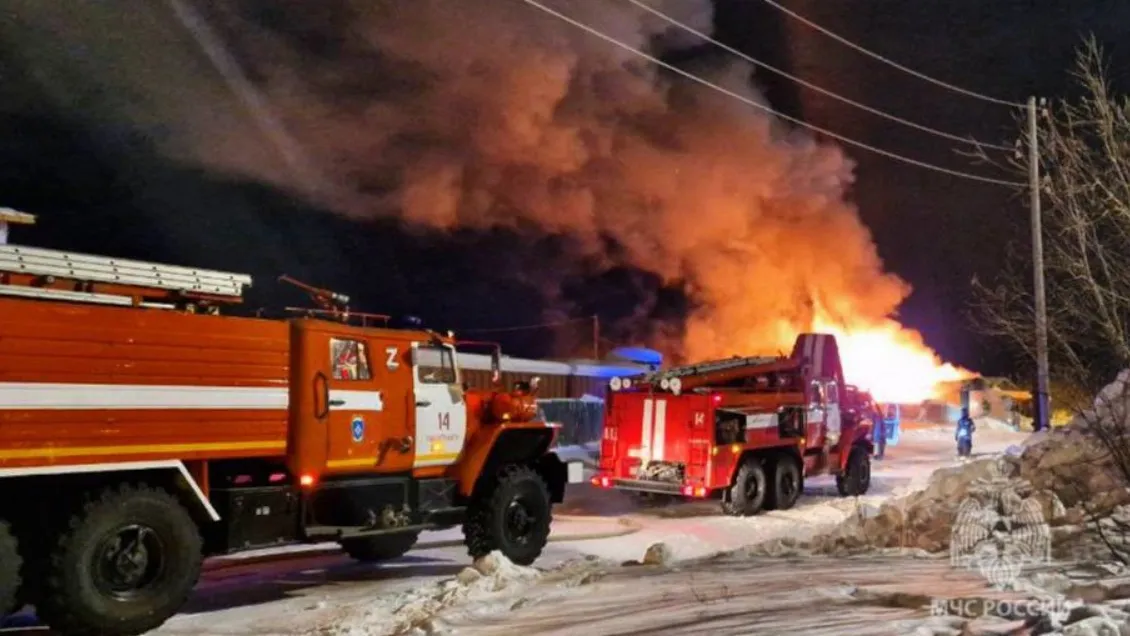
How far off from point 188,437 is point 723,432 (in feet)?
28.1

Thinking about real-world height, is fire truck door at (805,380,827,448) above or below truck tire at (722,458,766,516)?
above

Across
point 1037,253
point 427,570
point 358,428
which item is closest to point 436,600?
point 358,428

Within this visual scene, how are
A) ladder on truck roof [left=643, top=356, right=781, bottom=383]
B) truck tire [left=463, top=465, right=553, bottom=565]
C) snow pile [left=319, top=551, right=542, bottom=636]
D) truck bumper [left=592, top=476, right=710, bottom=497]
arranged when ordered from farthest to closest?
ladder on truck roof [left=643, top=356, right=781, bottom=383]
truck bumper [left=592, top=476, right=710, bottom=497]
truck tire [left=463, top=465, right=553, bottom=565]
snow pile [left=319, top=551, right=542, bottom=636]

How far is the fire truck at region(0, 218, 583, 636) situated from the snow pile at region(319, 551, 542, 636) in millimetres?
893

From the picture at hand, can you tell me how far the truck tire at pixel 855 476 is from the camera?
55.8 feet

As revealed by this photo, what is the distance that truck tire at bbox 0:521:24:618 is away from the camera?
6.10 metres

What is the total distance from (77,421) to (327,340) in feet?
7.20

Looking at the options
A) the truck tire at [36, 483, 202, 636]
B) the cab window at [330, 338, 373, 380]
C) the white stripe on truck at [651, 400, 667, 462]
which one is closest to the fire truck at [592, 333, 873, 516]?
the white stripe on truck at [651, 400, 667, 462]

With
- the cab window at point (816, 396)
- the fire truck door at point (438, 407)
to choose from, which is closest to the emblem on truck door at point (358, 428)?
the fire truck door at point (438, 407)

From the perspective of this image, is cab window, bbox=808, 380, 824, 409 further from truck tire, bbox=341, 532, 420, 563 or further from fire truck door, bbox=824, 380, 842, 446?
truck tire, bbox=341, 532, 420, 563

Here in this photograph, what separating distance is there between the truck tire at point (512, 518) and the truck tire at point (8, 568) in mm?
4035

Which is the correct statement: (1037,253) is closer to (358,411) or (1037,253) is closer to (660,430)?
(660,430)

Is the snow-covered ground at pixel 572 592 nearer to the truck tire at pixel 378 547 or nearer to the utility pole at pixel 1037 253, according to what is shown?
the truck tire at pixel 378 547

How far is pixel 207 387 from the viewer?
7.24 m
